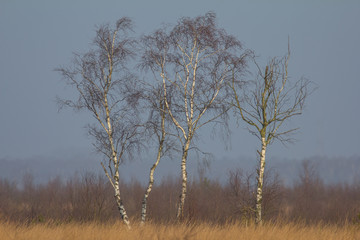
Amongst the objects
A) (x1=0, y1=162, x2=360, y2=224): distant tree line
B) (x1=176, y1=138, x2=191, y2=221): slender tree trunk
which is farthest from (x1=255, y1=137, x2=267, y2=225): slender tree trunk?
(x1=176, y1=138, x2=191, y2=221): slender tree trunk

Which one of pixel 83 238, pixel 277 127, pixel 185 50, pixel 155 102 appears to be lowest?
pixel 83 238

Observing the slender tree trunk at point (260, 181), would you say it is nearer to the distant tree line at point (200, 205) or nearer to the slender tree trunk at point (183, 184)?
the distant tree line at point (200, 205)

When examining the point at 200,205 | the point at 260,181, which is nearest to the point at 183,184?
the point at 260,181

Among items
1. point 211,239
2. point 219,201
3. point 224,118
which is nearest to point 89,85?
point 224,118

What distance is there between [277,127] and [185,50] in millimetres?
6991

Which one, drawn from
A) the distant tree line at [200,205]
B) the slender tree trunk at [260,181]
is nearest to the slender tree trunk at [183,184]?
the distant tree line at [200,205]

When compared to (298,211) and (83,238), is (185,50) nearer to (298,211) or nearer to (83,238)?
(83,238)

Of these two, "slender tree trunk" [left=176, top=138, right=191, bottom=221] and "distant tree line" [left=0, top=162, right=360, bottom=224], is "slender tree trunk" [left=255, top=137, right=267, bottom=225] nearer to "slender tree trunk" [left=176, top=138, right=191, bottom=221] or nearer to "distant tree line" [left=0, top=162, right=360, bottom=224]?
"distant tree line" [left=0, top=162, right=360, bottom=224]

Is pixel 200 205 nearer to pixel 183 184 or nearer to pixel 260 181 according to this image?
pixel 183 184

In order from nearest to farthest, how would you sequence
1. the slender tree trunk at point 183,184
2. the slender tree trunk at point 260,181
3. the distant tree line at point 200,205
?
1. the slender tree trunk at point 260,181
2. the slender tree trunk at point 183,184
3. the distant tree line at point 200,205

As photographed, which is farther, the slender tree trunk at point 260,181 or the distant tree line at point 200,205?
the distant tree line at point 200,205

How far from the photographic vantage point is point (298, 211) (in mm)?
54500

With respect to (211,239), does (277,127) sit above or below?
above

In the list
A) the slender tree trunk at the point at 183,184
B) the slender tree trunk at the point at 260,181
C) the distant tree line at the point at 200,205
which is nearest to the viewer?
the slender tree trunk at the point at 260,181
